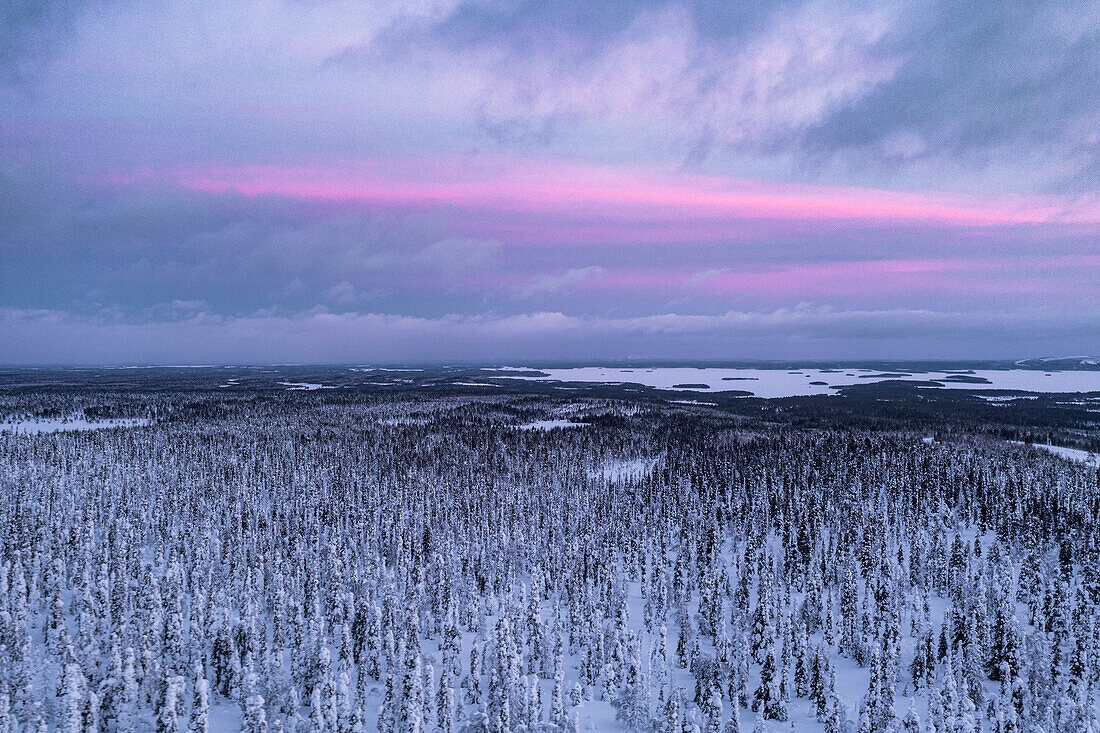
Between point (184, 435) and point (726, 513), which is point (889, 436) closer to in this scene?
point (726, 513)

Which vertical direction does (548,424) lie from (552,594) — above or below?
above

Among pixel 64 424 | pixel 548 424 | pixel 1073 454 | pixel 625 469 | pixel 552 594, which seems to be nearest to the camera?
pixel 552 594

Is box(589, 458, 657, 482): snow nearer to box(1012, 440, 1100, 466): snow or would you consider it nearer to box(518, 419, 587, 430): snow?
box(518, 419, 587, 430): snow

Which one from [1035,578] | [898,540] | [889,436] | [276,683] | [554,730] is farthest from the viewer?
[889,436]

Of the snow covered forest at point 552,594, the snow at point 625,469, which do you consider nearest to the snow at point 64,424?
the snow covered forest at point 552,594

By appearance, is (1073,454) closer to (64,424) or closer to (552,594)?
(552,594)

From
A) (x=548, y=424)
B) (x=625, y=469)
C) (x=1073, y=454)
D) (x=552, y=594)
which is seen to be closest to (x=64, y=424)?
(x=548, y=424)

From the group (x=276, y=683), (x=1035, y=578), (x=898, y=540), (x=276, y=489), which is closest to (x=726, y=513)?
(x=898, y=540)

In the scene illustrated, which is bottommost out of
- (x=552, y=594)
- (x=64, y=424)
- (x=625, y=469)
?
(x=625, y=469)
